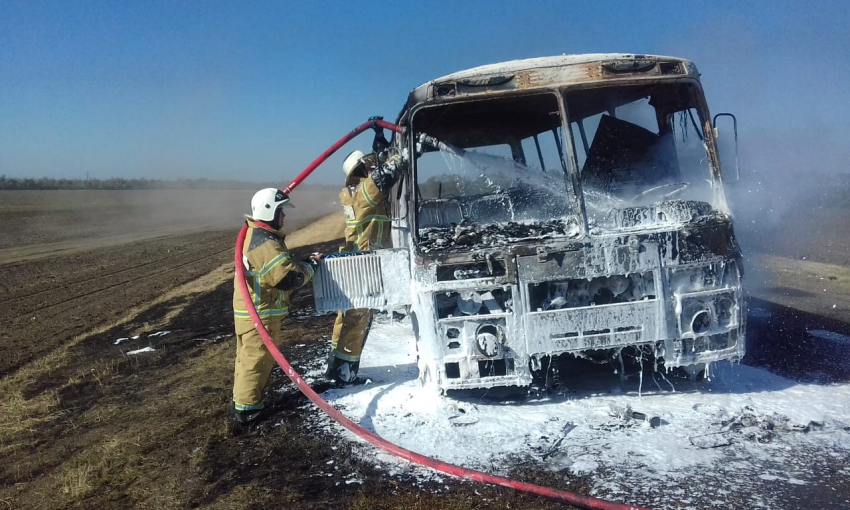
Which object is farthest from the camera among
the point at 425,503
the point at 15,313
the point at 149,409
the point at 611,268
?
the point at 15,313

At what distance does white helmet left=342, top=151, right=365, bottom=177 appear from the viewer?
685 centimetres

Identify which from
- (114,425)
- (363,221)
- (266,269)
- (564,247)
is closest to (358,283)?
(266,269)

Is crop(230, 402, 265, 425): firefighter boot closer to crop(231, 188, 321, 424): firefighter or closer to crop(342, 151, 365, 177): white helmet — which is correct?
crop(231, 188, 321, 424): firefighter

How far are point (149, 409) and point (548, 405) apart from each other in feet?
11.4

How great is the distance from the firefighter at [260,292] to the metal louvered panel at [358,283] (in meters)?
0.17

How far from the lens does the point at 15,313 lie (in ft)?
34.3

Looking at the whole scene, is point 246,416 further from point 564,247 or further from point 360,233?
point 564,247

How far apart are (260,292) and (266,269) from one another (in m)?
0.27

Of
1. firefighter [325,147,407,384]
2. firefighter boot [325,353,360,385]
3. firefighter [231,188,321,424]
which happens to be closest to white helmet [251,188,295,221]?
firefighter [231,188,321,424]

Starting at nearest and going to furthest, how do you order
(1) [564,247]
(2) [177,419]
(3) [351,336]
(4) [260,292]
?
(1) [564,247] → (4) [260,292] → (2) [177,419] → (3) [351,336]

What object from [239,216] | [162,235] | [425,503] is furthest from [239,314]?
[239,216]

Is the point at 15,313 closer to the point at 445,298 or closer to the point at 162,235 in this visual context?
the point at 445,298

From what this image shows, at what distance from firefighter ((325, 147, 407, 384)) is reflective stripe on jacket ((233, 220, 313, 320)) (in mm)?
776

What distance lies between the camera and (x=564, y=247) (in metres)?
4.32
